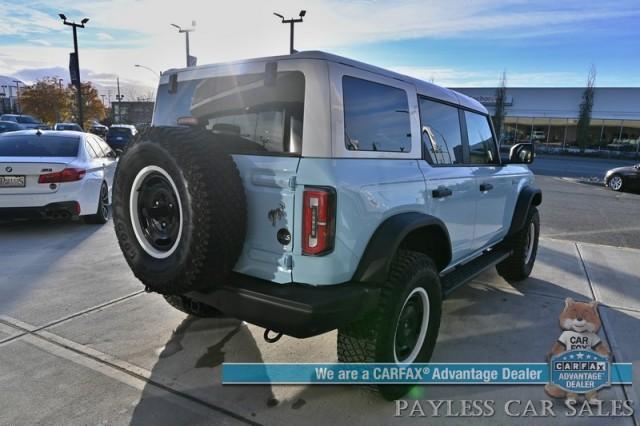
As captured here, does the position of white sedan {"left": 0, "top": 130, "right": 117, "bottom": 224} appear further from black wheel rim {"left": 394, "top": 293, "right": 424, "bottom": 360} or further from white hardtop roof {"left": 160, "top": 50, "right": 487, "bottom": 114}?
black wheel rim {"left": 394, "top": 293, "right": 424, "bottom": 360}

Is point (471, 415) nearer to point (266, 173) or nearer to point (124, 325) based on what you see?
point (266, 173)

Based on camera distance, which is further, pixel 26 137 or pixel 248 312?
pixel 26 137

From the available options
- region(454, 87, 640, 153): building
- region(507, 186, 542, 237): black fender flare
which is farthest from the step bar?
region(454, 87, 640, 153): building

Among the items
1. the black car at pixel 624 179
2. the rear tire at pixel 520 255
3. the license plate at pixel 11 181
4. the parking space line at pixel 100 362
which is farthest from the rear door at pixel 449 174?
the black car at pixel 624 179

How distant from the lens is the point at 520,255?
479 cm

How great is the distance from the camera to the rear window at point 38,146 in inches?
250

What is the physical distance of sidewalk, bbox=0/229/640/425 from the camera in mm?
2545

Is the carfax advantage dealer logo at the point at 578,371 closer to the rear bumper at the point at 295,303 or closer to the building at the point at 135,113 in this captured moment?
the rear bumper at the point at 295,303

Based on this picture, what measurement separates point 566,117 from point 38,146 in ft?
128

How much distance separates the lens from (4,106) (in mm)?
69562

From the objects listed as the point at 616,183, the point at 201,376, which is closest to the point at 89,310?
the point at 201,376

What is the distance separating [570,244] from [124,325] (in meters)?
6.39

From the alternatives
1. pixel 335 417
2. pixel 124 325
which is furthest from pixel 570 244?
pixel 124 325

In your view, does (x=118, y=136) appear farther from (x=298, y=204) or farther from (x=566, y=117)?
(x=566, y=117)
